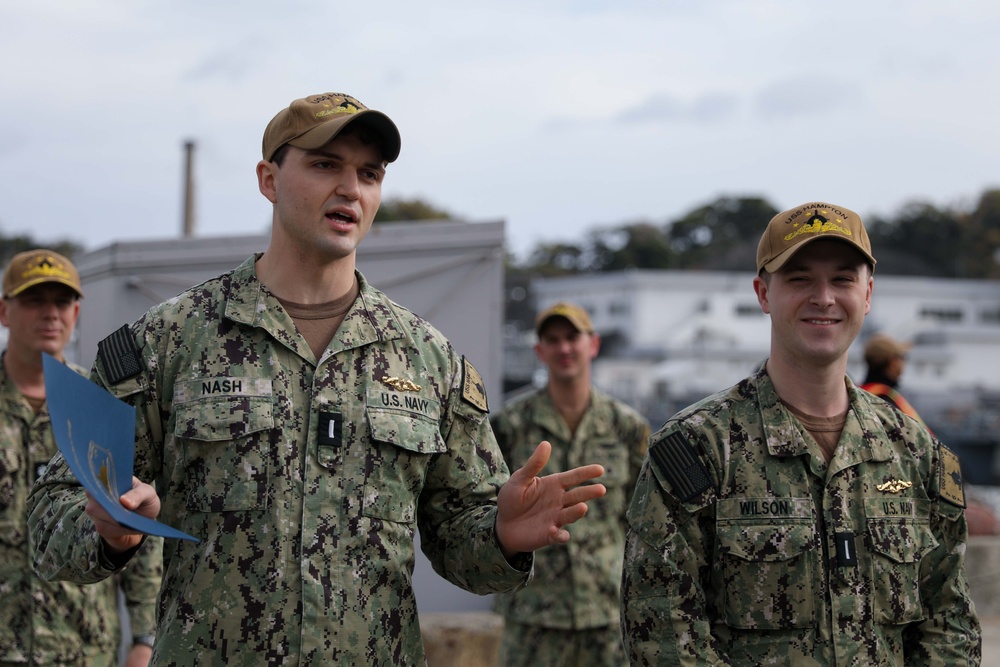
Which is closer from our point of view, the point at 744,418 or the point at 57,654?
the point at 744,418

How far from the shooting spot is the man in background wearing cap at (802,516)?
3283 millimetres

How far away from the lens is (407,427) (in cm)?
316

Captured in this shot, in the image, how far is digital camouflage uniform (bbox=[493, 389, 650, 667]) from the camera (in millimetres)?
6492

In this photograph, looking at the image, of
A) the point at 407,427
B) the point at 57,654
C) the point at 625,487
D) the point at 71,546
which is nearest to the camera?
the point at 71,546

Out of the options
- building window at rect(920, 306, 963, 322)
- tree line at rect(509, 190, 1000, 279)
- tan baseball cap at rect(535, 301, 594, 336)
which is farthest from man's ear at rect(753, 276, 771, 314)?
tree line at rect(509, 190, 1000, 279)

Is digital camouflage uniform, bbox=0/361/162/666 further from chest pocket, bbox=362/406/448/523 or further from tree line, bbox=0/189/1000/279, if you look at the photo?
tree line, bbox=0/189/1000/279

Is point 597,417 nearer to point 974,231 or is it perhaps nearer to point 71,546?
point 71,546

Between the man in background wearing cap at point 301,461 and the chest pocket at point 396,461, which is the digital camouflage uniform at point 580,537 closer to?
the man in background wearing cap at point 301,461

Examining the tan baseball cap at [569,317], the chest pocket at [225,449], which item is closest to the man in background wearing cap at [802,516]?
the chest pocket at [225,449]

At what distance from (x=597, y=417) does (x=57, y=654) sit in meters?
3.41

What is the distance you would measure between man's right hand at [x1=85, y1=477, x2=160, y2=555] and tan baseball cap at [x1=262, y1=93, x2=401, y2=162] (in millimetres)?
1004

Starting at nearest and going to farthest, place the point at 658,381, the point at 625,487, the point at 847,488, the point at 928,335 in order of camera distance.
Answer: the point at 847,488 < the point at 625,487 < the point at 658,381 < the point at 928,335

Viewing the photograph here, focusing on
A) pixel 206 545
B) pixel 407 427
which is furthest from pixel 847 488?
pixel 206 545

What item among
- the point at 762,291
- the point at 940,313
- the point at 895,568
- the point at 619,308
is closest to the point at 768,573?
the point at 895,568
